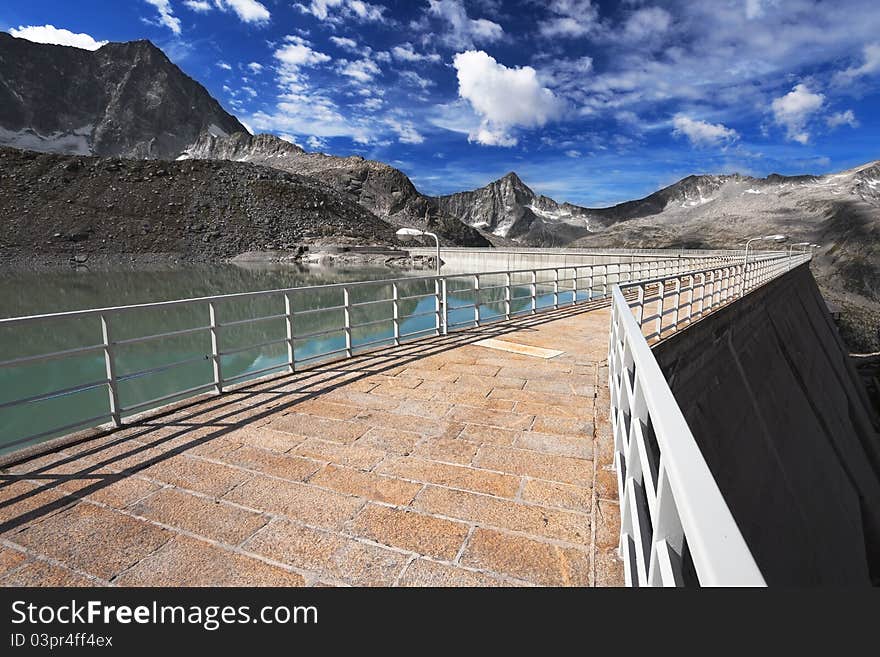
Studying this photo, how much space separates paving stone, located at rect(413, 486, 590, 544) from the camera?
3.18 meters

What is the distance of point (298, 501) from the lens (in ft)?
11.6

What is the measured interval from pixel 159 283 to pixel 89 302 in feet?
46.8

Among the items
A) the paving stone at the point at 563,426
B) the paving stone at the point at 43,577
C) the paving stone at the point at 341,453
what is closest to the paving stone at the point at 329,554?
the paving stone at the point at 43,577

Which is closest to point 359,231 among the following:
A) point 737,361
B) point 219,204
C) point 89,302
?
point 219,204

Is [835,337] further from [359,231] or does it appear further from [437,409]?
[359,231]

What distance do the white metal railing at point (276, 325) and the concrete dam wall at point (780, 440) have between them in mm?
4014

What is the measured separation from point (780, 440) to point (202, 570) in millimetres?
13166

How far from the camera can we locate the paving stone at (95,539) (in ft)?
9.44

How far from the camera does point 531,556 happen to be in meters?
2.94

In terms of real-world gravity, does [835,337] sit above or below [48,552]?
below

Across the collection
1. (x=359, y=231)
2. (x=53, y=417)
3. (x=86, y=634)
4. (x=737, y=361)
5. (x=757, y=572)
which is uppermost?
(x=359, y=231)

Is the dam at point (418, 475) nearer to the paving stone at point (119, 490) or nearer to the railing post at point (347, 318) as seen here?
the paving stone at point (119, 490)

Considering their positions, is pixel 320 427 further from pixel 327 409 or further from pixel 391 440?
pixel 391 440

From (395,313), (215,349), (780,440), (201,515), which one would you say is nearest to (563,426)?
(201,515)
